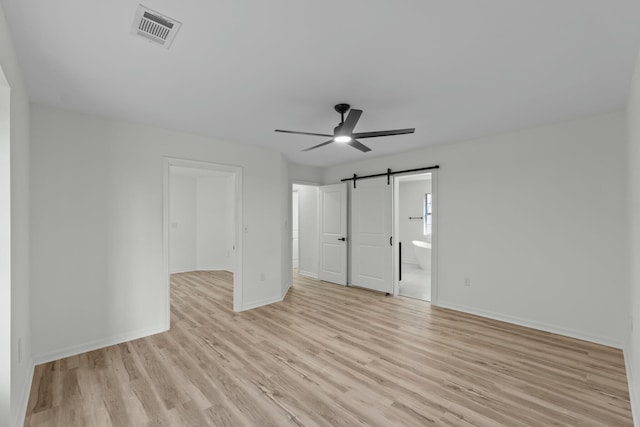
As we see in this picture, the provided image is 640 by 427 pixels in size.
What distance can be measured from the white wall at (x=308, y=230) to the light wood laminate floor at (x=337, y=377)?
263 cm

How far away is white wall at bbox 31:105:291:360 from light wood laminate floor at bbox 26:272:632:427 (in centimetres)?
30

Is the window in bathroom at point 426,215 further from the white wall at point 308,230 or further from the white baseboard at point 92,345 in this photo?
the white baseboard at point 92,345

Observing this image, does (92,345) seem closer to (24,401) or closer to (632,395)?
(24,401)

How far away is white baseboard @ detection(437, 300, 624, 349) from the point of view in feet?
9.90

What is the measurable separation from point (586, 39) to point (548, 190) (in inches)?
84.2

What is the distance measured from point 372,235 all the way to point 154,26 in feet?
14.3

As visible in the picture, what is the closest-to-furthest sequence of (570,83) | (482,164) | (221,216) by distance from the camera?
1. (570,83)
2. (482,164)
3. (221,216)

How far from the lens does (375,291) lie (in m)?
5.22

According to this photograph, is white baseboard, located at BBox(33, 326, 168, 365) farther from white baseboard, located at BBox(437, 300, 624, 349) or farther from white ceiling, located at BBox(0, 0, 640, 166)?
white baseboard, located at BBox(437, 300, 624, 349)

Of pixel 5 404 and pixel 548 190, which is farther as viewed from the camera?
pixel 548 190

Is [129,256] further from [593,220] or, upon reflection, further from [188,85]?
[593,220]

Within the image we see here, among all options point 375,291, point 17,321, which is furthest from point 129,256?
point 375,291

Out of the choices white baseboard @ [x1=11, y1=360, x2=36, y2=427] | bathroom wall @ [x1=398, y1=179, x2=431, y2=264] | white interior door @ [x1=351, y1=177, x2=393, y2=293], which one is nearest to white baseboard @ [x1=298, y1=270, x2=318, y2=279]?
white interior door @ [x1=351, y1=177, x2=393, y2=293]

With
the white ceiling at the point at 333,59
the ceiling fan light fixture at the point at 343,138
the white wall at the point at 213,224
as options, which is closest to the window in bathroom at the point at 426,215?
the white ceiling at the point at 333,59
